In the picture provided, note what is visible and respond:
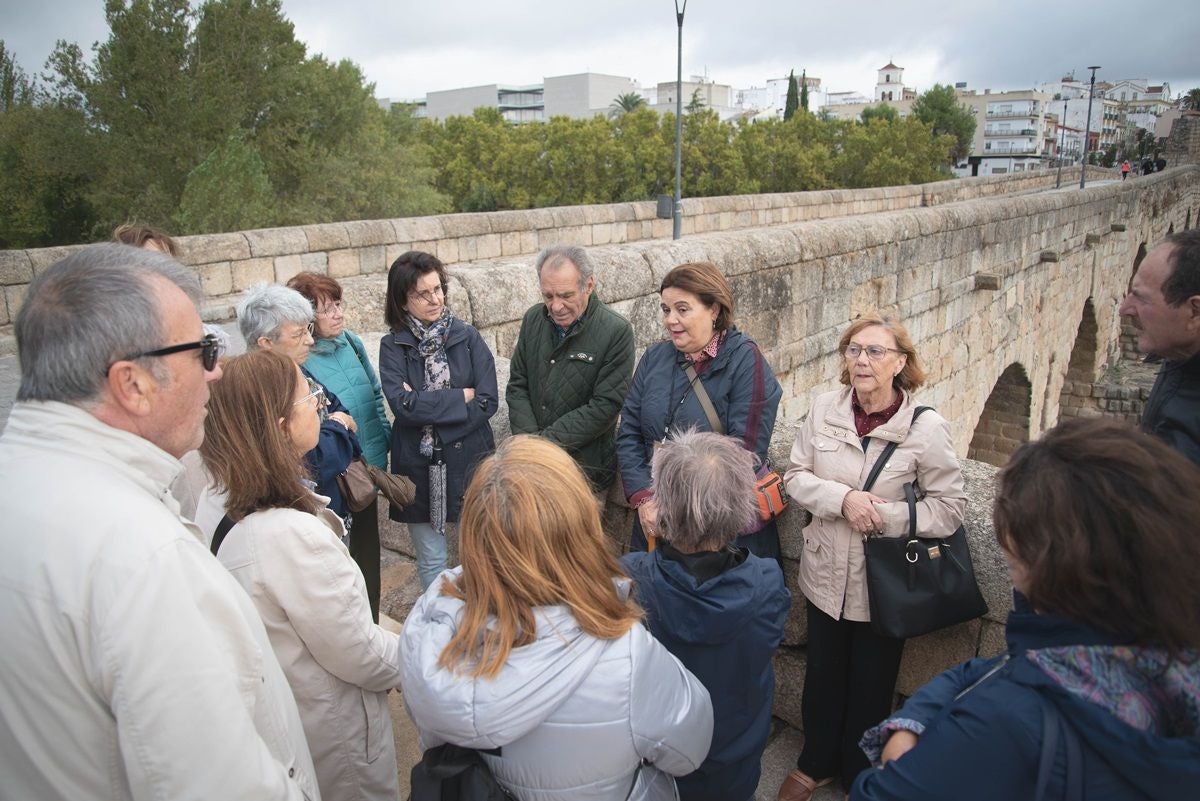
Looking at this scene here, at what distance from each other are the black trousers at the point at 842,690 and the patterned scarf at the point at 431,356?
1649 millimetres

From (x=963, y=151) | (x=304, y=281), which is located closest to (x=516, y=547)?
(x=304, y=281)

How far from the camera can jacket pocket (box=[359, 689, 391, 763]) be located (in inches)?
79.2

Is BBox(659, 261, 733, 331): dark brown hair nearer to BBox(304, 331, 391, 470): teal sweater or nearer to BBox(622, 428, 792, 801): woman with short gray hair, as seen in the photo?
BBox(622, 428, 792, 801): woman with short gray hair

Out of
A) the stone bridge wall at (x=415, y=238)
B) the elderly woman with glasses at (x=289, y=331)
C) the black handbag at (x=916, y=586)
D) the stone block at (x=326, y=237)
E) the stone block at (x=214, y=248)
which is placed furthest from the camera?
the stone block at (x=326, y=237)

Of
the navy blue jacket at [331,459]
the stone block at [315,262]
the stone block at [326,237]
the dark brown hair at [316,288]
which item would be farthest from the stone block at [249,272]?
the navy blue jacket at [331,459]

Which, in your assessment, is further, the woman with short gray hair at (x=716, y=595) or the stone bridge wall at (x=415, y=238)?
the stone bridge wall at (x=415, y=238)

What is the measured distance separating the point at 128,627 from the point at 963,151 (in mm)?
79465

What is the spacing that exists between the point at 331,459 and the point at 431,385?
31.1 inches

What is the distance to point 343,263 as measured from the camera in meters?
10.2

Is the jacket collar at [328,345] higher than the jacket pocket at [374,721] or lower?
higher

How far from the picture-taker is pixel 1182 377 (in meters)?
2.20

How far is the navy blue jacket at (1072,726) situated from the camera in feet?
3.59

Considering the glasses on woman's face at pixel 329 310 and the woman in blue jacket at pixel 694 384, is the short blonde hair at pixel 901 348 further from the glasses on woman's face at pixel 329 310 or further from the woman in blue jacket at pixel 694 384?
the glasses on woman's face at pixel 329 310

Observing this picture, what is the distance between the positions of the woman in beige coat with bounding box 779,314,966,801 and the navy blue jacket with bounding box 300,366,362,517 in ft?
4.81
